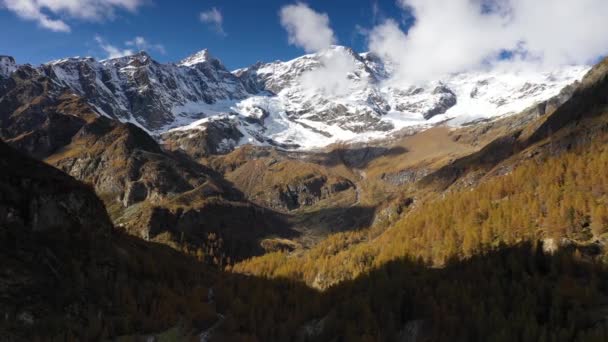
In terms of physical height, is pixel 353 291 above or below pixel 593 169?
below

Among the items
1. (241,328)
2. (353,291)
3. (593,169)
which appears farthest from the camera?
(593,169)

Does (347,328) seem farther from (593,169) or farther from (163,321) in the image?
(593,169)

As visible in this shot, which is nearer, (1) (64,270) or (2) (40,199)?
(1) (64,270)

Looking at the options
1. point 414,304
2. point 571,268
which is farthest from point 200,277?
point 571,268

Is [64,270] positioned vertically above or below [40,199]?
below

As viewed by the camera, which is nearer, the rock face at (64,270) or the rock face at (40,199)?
the rock face at (64,270)

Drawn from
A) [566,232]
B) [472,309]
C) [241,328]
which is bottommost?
[241,328]

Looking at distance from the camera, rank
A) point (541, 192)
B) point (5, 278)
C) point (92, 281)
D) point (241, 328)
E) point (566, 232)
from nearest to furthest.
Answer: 1. point (5, 278)
2. point (92, 281)
3. point (241, 328)
4. point (566, 232)
5. point (541, 192)

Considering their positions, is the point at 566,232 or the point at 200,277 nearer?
the point at 566,232

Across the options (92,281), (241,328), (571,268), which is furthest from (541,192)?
(92,281)

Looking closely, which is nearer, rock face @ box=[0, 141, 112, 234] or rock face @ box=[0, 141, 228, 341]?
rock face @ box=[0, 141, 228, 341]

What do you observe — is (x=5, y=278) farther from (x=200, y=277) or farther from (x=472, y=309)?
(x=472, y=309)
